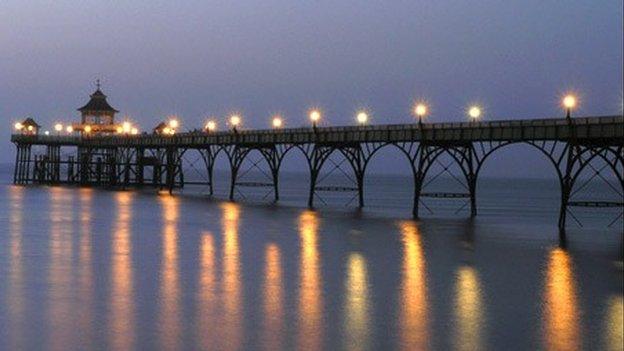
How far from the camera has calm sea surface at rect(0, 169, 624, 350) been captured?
20125 mm

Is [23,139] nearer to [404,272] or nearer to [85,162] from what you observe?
[85,162]

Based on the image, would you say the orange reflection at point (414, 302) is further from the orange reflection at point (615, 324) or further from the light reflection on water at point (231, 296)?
the orange reflection at point (615, 324)

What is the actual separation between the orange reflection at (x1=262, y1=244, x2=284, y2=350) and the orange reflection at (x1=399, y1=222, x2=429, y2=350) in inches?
100

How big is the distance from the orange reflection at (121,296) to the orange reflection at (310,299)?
3.47 m

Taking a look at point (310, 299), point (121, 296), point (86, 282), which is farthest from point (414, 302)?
point (86, 282)

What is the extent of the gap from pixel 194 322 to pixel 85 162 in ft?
320

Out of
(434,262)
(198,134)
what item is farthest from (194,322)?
(198,134)

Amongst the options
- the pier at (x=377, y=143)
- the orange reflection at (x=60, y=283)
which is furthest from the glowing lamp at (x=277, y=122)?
the orange reflection at (x=60, y=283)

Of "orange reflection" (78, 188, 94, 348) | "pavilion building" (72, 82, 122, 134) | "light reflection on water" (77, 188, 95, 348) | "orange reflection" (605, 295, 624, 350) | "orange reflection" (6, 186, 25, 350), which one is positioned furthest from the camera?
"pavilion building" (72, 82, 122, 134)

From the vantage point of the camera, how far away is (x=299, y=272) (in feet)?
99.6

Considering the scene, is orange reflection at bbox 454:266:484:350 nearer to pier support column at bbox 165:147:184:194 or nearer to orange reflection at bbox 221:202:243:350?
orange reflection at bbox 221:202:243:350

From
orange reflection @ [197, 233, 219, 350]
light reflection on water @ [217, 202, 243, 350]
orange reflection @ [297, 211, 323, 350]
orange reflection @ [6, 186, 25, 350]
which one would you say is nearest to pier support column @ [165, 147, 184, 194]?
orange reflection @ [6, 186, 25, 350]

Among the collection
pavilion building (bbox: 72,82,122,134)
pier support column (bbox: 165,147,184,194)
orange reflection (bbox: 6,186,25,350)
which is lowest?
orange reflection (bbox: 6,186,25,350)

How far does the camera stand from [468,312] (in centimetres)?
2316
